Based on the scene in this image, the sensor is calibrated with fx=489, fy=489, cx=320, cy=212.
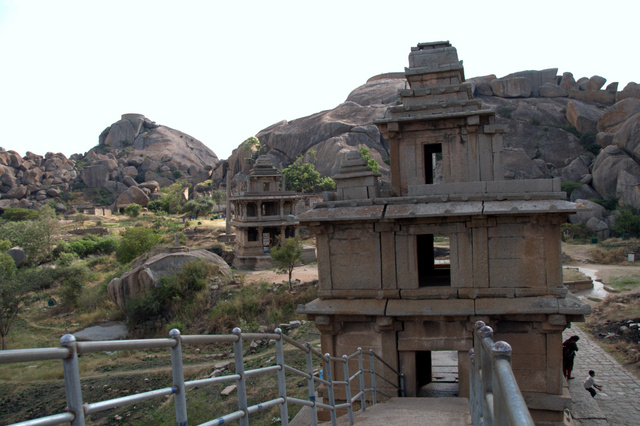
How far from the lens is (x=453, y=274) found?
10.1 metres

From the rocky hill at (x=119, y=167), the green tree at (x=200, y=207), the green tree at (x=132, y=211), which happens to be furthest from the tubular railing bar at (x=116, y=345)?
the rocky hill at (x=119, y=167)

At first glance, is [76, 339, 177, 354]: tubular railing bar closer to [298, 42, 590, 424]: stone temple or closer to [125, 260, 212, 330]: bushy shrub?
[298, 42, 590, 424]: stone temple

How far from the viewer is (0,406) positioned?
14508 mm

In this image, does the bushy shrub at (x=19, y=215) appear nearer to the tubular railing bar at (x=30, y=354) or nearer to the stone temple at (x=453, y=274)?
the stone temple at (x=453, y=274)

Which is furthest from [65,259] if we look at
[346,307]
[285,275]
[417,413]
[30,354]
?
[30,354]

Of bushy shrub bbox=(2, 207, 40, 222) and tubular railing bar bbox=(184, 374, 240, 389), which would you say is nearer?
tubular railing bar bbox=(184, 374, 240, 389)

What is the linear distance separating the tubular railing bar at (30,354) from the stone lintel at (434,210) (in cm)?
820

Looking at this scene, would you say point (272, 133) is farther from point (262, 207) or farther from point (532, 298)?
point (532, 298)

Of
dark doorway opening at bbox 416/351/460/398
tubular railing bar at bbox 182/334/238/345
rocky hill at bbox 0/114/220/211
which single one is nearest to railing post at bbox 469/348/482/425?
tubular railing bar at bbox 182/334/238/345

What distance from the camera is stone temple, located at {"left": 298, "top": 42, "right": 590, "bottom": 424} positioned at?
9.52 meters

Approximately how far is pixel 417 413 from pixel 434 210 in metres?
3.92

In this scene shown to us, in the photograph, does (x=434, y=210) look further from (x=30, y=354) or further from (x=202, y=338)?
(x=30, y=354)

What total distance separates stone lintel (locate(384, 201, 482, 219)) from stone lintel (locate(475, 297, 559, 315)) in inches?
72.0

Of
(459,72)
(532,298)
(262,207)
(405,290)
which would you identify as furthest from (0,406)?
(262,207)
